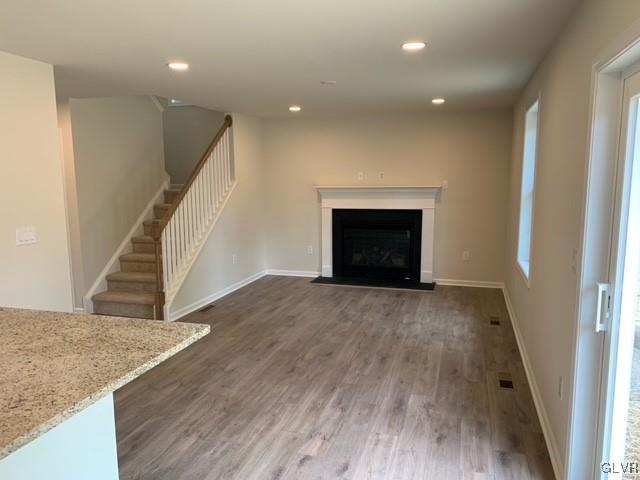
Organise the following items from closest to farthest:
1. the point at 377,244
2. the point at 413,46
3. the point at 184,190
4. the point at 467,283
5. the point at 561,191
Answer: the point at 561,191 → the point at 413,46 → the point at 184,190 → the point at 467,283 → the point at 377,244

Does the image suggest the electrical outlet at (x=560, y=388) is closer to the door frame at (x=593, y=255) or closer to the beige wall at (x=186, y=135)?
the door frame at (x=593, y=255)

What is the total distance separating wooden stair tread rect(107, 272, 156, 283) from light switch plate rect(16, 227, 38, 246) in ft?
6.56

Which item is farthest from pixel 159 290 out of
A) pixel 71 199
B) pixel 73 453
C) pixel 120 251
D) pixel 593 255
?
pixel 593 255

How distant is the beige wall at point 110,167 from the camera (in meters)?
5.21

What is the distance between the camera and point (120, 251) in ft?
18.8

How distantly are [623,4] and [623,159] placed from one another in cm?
58

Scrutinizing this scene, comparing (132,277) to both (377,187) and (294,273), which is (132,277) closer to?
(294,273)

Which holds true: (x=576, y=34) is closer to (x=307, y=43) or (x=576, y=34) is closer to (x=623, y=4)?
(x=623, y=4)

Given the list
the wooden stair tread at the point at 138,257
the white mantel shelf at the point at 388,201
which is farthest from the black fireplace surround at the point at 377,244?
the wooden stair tread at the point at 138,257

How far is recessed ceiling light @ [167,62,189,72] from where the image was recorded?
11.1 feet

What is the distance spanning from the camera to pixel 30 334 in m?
1.73

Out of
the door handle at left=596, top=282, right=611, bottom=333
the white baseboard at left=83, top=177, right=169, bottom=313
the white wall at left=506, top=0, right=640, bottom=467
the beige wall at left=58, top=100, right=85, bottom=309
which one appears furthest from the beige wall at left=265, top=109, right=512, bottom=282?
the door handle at left=596, top=282, right=611, bottom=333

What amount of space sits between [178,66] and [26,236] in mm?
1726

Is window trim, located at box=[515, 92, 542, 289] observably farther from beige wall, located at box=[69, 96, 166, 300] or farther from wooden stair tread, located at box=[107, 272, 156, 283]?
beige wall, located at box=[69, 96, 166, 300]
